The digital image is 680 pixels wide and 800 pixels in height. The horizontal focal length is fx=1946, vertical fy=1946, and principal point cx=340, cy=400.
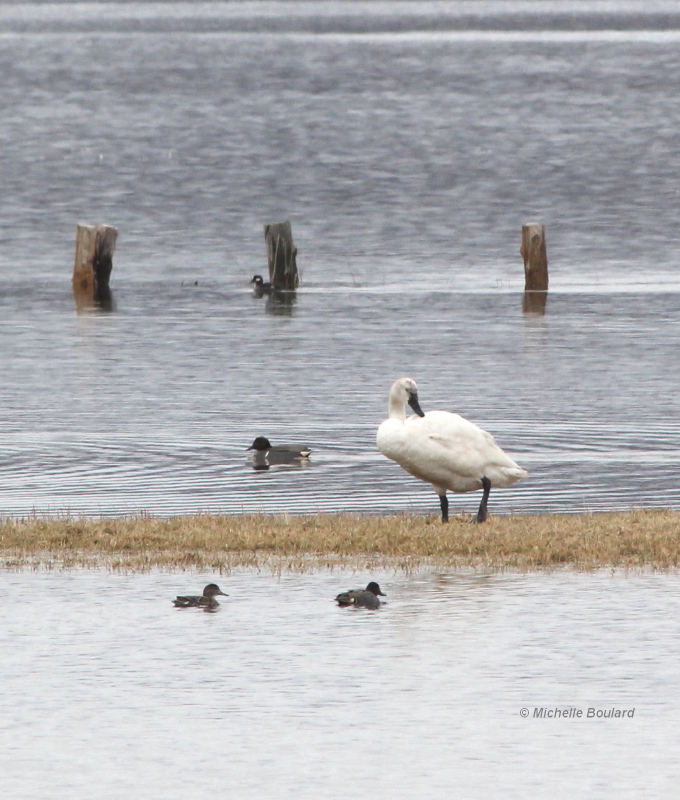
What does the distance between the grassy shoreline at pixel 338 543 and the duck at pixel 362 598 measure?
3.93 feet

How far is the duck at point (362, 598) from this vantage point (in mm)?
10297

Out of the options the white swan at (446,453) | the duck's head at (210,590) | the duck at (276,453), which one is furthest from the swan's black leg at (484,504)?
the duck at (276,453)

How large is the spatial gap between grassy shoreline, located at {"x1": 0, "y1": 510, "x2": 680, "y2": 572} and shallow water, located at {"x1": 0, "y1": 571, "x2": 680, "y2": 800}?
342 millimetres

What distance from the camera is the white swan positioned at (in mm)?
13000

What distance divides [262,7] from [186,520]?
17311 cm

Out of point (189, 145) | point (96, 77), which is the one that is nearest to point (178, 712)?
point (189, 145)

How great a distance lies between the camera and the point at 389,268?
4191 centimetres

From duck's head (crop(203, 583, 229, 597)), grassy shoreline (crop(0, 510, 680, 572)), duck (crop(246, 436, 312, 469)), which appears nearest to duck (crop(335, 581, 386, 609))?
duck's head (crop(203, 583, 229, 597))

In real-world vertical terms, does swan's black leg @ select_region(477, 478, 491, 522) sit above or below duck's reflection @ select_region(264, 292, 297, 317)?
below

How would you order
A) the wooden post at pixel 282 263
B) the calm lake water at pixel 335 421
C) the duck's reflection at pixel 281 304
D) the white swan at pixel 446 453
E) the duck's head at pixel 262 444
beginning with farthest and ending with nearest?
the wooden post at pixel 282 263 → the duck's reflection at pixel 281 304 → the duck's head at pixel 262 444 → the white swan at pixel 446 453 → the calm lake water at pixel 335 421

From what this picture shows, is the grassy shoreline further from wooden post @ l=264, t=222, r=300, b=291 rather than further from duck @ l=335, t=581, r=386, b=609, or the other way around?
wooden post @ l=264, t=222, r=300, b=291

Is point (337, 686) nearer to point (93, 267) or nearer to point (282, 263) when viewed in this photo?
point (93, 267)

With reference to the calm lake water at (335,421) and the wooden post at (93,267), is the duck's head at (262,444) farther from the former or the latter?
the wooden post at (93,267)

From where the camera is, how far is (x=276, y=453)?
1714 cm
